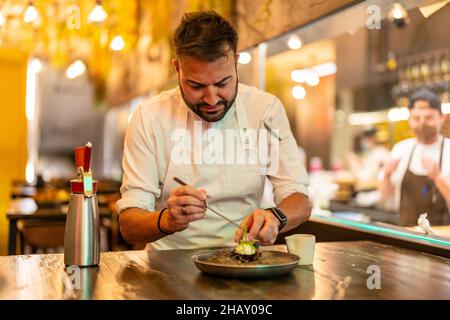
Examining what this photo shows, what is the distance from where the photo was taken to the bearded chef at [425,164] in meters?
3.34

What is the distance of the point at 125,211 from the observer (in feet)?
6.95

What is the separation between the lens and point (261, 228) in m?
1.80

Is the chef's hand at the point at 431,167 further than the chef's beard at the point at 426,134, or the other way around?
the chef's hand at the point at 431,167

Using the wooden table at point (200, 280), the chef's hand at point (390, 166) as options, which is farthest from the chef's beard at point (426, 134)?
the wooden table at point (200, 280)

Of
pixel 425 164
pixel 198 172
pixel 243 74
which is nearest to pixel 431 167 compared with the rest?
pixel 425 164

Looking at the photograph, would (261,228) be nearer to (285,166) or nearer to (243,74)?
(285,166)

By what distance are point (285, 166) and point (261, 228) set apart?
0.59 m

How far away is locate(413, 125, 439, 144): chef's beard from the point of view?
3441mm

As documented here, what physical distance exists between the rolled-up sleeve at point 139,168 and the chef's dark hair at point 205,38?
0.37m

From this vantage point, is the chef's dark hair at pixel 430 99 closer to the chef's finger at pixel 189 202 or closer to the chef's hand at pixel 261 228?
the chef's hand at pixel 261 228

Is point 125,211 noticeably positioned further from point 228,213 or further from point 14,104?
point 14,104

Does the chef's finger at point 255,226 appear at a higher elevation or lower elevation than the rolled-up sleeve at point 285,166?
lower

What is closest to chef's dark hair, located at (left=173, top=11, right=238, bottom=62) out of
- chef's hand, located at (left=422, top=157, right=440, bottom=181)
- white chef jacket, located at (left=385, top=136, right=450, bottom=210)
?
white chef jacket, located at (left=385, top=136, right=450, bottom=210)

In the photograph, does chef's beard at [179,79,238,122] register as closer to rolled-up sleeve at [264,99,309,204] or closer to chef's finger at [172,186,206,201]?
rolled-up sleeve at [264,99,309,204]
